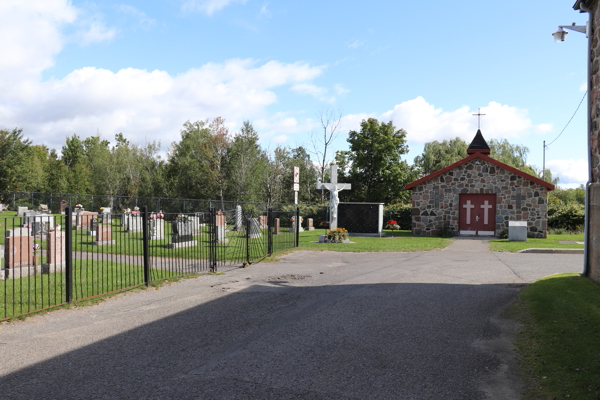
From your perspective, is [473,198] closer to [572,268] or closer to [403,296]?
[572,268]

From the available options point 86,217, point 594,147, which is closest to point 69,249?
point 594,147

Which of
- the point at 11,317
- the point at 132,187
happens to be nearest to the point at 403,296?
the point at 11,317

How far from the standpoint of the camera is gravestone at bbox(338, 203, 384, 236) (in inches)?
1071

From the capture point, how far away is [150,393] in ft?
13.1

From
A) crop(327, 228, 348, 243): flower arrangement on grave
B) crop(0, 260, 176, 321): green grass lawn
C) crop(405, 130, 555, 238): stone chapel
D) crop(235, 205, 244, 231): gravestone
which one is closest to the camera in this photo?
crop(0, 260, 176, 321): green grass lawn

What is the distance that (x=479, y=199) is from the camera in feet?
87.2

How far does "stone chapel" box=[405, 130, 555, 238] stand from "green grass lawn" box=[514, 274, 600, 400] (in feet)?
61.1

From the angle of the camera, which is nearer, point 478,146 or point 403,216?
point 478,146

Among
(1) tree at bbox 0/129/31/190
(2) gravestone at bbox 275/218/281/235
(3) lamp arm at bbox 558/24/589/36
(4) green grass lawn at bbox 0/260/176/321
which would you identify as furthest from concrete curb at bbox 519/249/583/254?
(1) tree at bbox 0/129/31/190

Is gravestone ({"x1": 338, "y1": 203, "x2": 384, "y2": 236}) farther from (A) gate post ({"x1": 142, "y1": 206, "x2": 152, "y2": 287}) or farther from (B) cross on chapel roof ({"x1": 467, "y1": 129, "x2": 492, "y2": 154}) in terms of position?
(A) gate post ({"x1": 142, "y1": 206, "x2": 152, "y2": 287})

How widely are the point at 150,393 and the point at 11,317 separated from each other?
3.79 meters

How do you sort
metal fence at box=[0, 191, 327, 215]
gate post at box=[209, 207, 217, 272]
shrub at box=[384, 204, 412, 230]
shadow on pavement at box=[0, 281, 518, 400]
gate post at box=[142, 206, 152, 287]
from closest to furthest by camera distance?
shadow on pavement at box=[0, 281, 518, 400]
gate post at box=[142, 206, 152, 287]
gate post at box=[209, 207, 217, 272]
shrub at box=[384, 204, 412, 230]
metal fence at box=[0, 191, 327, 215]

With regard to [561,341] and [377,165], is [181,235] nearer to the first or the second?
[561,341]

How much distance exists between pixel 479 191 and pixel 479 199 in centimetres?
48
